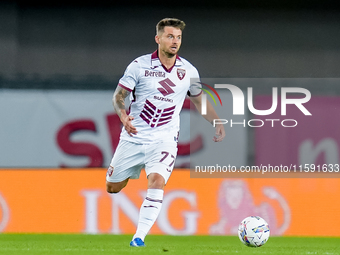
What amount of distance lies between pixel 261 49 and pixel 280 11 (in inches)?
27.8

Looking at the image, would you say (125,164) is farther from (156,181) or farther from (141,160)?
(156,181)

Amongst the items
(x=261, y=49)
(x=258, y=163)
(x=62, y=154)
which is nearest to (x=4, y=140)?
(x=62, y=154)

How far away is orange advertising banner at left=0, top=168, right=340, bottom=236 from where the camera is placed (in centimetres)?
872

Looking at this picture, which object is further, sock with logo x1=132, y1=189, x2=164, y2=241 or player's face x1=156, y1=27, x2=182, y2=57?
player's face x1=156, y1=27, x2=182, y2=57

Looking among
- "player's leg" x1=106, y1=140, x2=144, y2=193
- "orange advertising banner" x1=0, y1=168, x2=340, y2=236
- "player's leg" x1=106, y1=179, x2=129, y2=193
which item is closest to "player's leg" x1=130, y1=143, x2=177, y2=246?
"player's leg" x1=106, y1=140, x2=144, y2=193

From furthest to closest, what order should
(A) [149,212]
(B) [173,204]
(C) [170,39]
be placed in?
1. (B) [173,204]
2. (C) [170,39]
3. (A) [149,212]

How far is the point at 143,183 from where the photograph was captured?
29.0 ft

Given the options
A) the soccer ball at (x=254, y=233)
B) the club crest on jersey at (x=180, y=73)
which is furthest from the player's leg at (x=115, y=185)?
the soccer ball at (x=254, y=233)

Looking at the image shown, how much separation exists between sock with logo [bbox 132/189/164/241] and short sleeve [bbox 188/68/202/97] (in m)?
1.12

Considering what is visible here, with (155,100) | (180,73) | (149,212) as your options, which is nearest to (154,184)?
(149,212)

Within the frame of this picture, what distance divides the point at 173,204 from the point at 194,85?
9.36 feet

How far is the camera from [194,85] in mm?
6285

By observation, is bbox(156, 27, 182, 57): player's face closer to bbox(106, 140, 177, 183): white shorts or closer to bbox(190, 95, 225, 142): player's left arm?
bbox(190, 95, 225, 142): player's left arm

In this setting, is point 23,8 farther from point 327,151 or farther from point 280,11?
point 327,151
